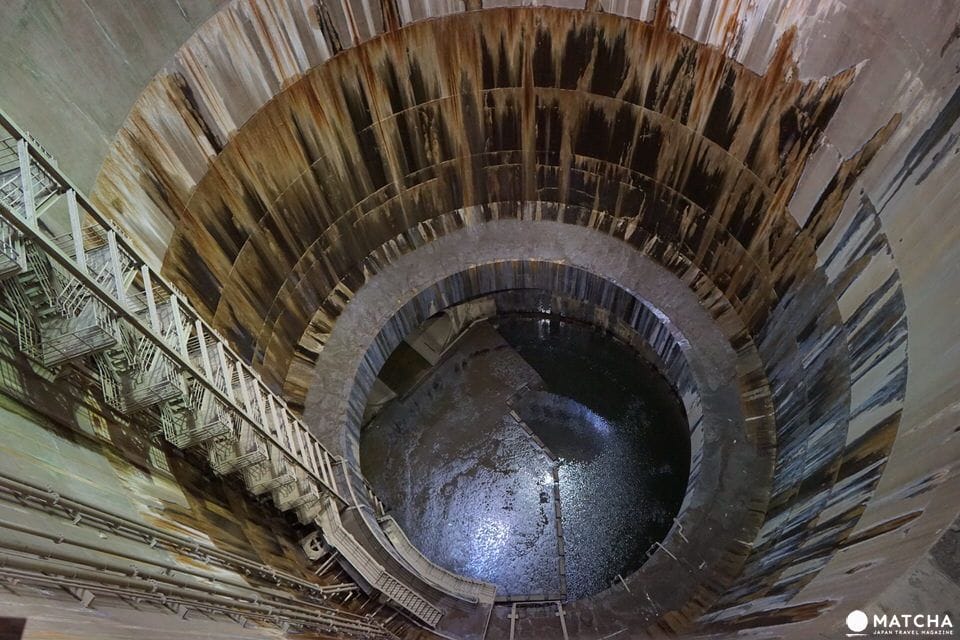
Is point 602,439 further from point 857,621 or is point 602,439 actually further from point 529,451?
point 857,621

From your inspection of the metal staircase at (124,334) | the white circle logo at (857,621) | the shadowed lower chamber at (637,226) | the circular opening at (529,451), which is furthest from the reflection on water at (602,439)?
the white circle logo at (857,621)

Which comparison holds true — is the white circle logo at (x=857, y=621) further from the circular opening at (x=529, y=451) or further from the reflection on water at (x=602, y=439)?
the reflection on water at (x=602, y=439)

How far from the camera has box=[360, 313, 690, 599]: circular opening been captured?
11773mm

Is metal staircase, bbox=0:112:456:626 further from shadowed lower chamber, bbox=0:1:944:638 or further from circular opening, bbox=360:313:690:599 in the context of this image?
circular opening, bbox=360:313:690:599

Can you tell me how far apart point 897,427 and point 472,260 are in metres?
7.81

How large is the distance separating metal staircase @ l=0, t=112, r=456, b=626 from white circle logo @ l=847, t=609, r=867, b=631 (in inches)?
262

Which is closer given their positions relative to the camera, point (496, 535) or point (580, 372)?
point (496, 535)

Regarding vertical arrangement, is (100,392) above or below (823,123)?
below

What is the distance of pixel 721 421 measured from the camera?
1055 centimetres

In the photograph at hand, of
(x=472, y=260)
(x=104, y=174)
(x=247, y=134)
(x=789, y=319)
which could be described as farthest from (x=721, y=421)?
(x=104, y=174)

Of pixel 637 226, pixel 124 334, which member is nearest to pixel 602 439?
pixel 637 226

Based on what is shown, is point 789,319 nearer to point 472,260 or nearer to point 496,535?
point 472,260

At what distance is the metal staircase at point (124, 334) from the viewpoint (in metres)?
5.13

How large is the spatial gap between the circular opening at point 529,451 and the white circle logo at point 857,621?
19.1ft
